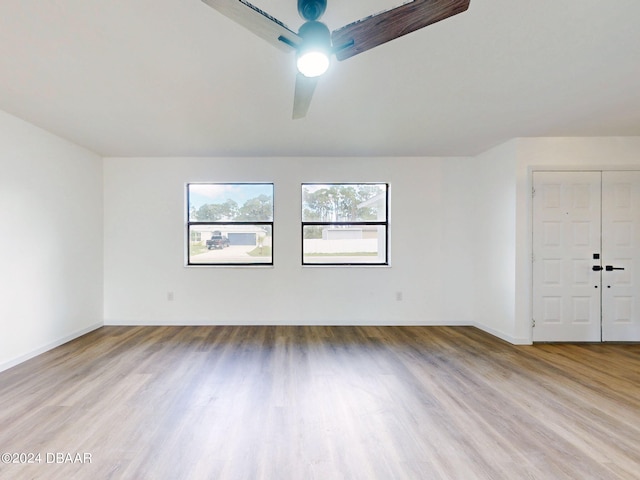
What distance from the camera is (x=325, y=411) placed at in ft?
7.43

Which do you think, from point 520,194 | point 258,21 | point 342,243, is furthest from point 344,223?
point 258,21

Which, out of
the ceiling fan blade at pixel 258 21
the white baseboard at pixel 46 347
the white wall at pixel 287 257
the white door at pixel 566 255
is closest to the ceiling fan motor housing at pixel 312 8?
the ceiling fan blade at pixel 258 21

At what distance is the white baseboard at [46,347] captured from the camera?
297 cm

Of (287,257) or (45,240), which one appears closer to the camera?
(45,240)

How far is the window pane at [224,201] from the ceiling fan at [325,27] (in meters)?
3.16

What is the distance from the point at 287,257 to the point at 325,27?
11.0 ft

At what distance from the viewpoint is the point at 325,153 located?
4.29m

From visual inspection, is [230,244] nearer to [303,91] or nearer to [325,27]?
[303,91]

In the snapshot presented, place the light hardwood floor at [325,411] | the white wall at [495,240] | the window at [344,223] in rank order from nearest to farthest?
1. the light hardwood floor at [325,411]
2. the white wall at [495,240]
3. the window at [344,223]

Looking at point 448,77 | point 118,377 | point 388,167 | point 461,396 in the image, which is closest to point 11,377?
point 118,377

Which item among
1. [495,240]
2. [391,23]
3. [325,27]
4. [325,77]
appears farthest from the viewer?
[495,240]

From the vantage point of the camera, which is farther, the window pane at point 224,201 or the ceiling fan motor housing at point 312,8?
the window pane at point 224,201

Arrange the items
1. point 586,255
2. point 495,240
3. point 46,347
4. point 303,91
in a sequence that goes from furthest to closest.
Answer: point 495,240
point 586,255
point 46,347
point 303,91

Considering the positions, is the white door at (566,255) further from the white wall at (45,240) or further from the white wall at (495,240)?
the white wall at (45,240)
